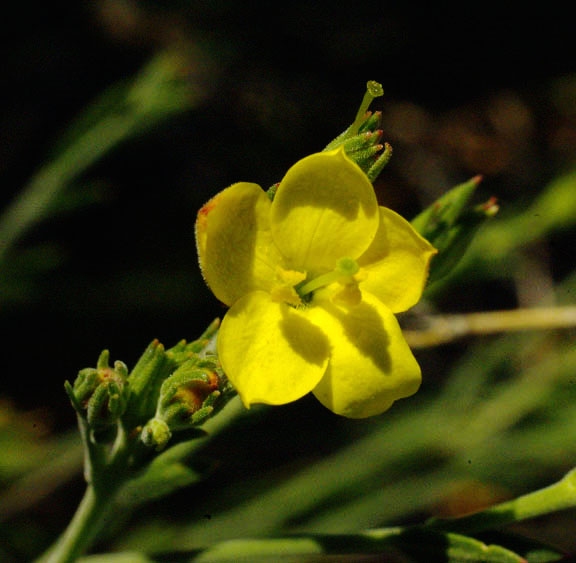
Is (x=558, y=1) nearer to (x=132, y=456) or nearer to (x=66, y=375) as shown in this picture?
(x=66, y=375)

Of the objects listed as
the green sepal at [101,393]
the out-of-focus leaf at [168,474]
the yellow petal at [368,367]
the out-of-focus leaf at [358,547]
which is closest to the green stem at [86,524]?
the out-of-focus leaf at [168,474]

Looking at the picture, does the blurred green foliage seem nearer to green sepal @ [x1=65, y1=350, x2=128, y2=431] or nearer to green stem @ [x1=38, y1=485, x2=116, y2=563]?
green stem @ [x1=38, y1=485, x2=116, y2=563]

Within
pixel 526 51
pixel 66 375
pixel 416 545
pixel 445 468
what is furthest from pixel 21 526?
pixel 526 51

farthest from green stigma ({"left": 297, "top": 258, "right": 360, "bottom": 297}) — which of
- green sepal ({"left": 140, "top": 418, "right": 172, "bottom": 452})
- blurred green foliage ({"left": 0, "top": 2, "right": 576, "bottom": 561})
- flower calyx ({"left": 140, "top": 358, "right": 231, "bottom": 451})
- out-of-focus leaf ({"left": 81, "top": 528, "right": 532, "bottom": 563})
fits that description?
blurred green foliage ({"left": 0, "top": 2, "right": 576, "bottom": 561})

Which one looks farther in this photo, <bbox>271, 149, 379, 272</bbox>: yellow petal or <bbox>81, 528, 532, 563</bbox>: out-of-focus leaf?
<bbox>81, 528, 532, 563</bbox>: out-of-focus leaf

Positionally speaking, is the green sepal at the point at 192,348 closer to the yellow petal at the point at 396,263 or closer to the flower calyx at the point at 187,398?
the flower calyx at the point at 187,398

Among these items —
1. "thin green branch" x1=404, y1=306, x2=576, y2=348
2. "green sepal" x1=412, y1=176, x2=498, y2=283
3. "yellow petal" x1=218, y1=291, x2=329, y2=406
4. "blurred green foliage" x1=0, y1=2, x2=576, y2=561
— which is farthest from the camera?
"blurred green foliage" x1=0, y1=2, x2=576, y2=561
